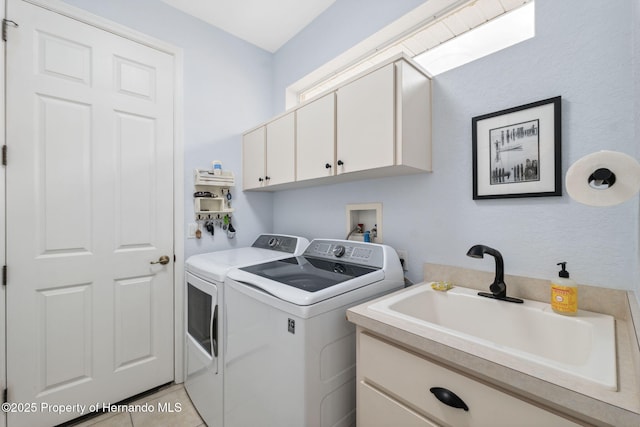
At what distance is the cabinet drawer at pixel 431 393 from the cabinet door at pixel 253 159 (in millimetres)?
1563

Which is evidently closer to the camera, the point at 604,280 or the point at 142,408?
the point at 604,280

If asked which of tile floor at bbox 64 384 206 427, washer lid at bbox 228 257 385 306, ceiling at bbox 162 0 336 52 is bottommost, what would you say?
tile floor at bbox 64 384 206 427

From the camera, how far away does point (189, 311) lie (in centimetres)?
191

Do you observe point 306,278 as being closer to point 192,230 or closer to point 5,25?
point 192,230

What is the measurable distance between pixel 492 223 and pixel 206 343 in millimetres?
1732

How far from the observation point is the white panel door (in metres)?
1.52

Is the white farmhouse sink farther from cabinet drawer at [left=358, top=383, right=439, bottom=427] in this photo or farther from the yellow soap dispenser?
cabinet drawer at [left=358, top=383, right=439, bottom=427]

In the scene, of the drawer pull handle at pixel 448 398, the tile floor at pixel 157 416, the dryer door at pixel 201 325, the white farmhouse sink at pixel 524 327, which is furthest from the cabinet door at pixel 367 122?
the tile floor at pixel 157 416

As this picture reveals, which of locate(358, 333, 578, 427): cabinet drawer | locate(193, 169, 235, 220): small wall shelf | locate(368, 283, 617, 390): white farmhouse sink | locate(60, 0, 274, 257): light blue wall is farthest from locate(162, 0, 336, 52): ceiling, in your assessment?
locate(358, 333, 578, 427): cabinet drawer

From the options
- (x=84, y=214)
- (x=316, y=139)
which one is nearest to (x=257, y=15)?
(x=316, y=139)

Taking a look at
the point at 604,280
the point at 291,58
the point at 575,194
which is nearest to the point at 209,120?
the point at 291,58

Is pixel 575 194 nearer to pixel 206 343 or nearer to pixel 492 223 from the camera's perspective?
pixel 492 223

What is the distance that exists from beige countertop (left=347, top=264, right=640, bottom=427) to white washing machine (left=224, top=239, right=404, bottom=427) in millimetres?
165

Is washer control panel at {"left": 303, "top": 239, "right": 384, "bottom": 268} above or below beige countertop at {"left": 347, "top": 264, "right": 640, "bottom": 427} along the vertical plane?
above
